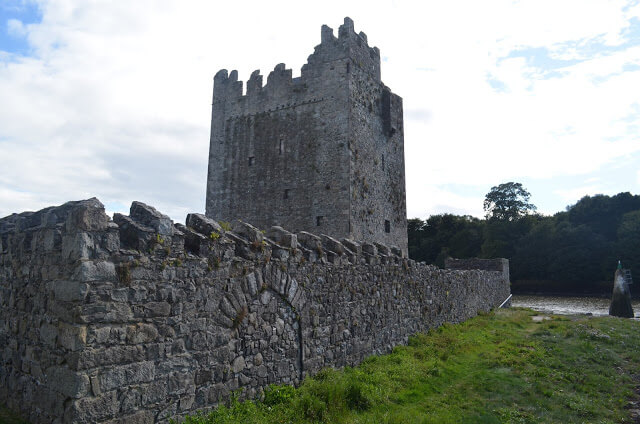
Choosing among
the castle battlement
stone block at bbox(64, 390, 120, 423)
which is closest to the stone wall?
stone block at bbox(64, 390, 120, 423)

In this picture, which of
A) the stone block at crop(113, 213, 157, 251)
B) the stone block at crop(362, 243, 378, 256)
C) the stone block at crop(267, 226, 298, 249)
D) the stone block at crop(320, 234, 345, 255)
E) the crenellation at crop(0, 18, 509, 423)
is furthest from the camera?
the stone block at crop(362, 243, 378, 256)

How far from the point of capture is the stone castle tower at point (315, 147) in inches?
712

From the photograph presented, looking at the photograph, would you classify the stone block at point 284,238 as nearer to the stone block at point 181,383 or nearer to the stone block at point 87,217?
the stone block at point 181,383

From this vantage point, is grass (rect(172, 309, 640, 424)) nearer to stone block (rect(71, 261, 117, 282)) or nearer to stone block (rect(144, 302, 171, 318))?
stone block (rect(144, 302, 171, 318))

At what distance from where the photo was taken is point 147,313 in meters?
5.12

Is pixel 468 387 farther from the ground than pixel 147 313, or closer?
closer

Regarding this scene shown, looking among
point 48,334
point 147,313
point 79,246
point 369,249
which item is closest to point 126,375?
point 147,313

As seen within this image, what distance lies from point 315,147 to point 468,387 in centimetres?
1192

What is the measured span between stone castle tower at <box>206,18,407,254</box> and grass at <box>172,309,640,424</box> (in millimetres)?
6803

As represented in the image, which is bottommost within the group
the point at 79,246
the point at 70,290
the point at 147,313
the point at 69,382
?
the point at 69,382

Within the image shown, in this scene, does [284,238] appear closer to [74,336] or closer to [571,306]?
[74,336]

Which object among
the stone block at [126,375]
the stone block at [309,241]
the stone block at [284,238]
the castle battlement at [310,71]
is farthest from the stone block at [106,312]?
the castle battlement at [310,71]

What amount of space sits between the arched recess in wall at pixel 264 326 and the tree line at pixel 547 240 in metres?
53.9

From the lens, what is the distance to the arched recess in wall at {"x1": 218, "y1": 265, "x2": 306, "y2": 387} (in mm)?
6379
